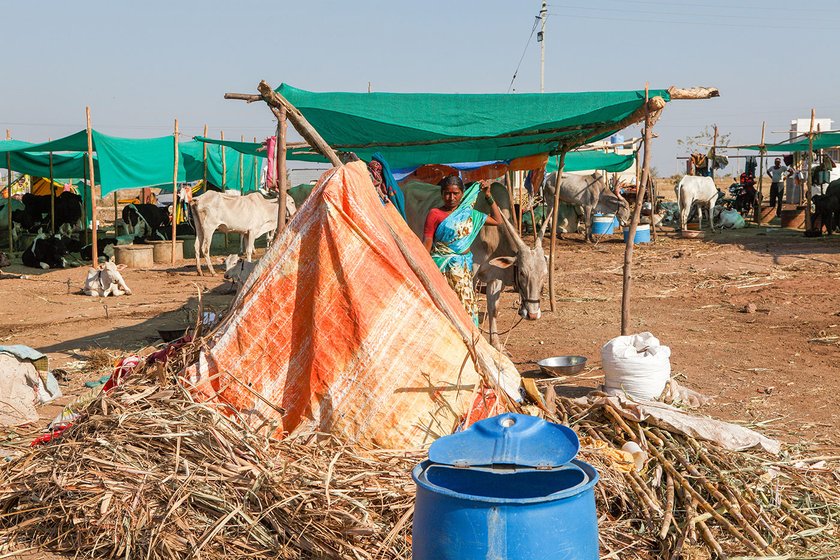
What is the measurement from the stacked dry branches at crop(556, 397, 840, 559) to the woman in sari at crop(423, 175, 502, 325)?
2.41 metres

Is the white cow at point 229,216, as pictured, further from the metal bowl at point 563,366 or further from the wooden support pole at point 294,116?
the wooden support pole at point 294,116

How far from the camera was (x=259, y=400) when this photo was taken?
4.10 meters

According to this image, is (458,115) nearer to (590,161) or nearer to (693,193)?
(590,161)

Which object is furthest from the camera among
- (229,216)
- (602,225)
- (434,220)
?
(602,225)

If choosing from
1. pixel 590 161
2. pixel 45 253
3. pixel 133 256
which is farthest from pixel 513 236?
pixel 45 253

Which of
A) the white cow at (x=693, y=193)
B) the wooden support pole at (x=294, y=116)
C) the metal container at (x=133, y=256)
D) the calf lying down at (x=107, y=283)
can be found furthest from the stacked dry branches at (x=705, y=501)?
the white cow at (x=693, y=193)

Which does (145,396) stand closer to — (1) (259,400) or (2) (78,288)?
(1) (259,400)

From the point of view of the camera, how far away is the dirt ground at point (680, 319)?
6.06 metres

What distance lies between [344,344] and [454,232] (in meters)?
2.61

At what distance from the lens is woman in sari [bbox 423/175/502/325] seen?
647cm

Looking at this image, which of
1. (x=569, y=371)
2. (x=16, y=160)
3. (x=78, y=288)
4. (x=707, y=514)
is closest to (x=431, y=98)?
(x=569, y=371)

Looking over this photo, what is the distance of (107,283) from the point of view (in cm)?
1198

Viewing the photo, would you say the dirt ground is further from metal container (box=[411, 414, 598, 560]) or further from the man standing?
the man standing

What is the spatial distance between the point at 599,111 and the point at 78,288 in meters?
9.71
